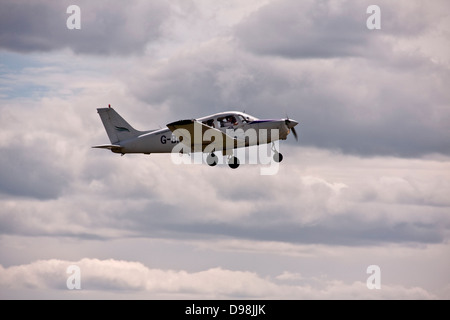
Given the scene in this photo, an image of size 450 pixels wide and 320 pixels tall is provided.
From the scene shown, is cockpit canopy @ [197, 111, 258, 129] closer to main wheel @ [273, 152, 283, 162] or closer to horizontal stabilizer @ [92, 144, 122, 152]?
main wheel @ [273, 152, 283, 162]

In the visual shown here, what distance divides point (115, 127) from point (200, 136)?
8.07m

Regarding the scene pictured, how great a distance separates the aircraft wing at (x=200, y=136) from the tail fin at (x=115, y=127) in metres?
5.35

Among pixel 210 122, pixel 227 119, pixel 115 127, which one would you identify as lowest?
pixel 210 122

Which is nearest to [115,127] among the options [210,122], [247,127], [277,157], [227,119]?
[210,122]

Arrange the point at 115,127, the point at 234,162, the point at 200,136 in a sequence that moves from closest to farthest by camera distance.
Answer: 1. the point at 200,136
2. the point at 234,162
3. the point at 115,127

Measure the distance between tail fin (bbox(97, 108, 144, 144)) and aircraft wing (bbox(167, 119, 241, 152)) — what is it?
211 inches

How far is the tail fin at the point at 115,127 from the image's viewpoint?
34916 mm

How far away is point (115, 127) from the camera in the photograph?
3547cm

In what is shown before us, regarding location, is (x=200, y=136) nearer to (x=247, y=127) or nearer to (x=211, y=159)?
(x=211, y=159)

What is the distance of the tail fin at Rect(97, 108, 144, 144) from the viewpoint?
34916mm
